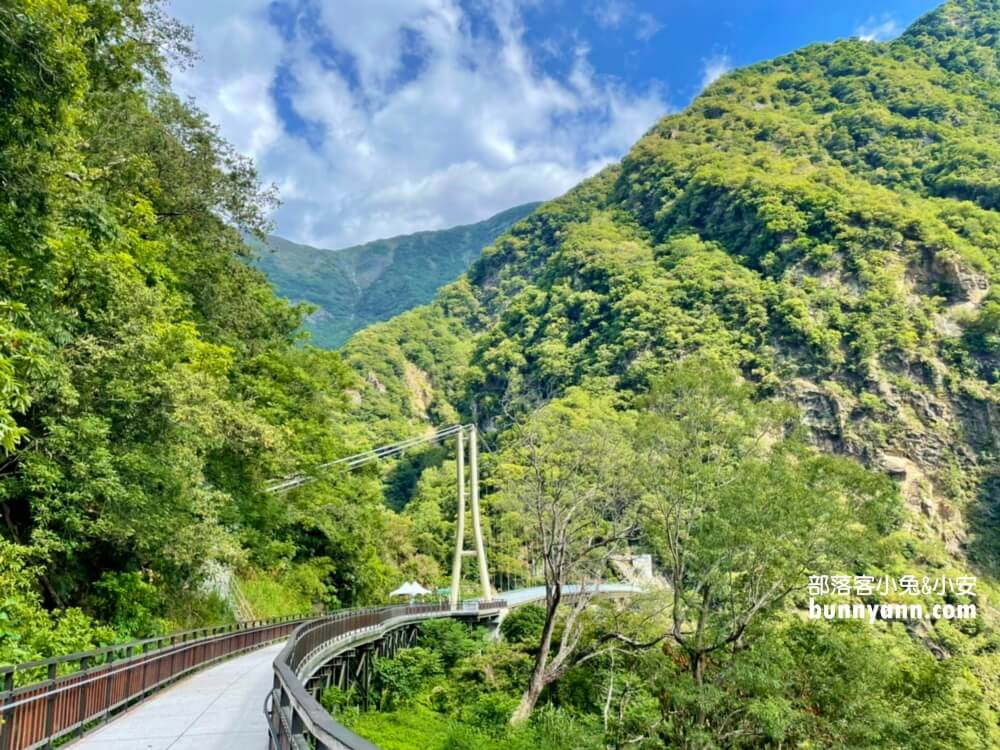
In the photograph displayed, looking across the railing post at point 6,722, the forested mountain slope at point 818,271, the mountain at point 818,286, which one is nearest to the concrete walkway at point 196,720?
the railing post at point 6,722

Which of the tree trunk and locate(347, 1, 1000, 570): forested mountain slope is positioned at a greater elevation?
locate(347, 1, 1000, 570): forested mountain slope

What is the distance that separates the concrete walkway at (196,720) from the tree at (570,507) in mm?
11005

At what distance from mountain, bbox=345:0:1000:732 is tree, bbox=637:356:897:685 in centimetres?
2916

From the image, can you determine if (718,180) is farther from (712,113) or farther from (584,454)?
(584,454)

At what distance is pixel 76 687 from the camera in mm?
7629

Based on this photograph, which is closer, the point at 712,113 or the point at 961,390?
the point at 961,390

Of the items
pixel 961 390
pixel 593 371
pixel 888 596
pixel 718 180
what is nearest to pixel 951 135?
pixel 718 180

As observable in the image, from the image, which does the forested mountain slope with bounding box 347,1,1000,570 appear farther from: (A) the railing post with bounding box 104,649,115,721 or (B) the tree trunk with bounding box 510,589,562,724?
(A) the railing post with bounding box 104,649,115,721

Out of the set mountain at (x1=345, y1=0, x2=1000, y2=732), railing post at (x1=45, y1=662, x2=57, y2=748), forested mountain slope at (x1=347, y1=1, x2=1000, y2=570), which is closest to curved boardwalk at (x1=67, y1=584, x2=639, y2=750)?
railing post at (x1=45, y1=662, x2=57, y2=748)

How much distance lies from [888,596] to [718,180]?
264 ft

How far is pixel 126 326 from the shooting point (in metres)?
13.6

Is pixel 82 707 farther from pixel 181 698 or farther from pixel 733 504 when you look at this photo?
pixel 733 504

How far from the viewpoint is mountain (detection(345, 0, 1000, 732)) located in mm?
82625

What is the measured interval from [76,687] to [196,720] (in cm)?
159
